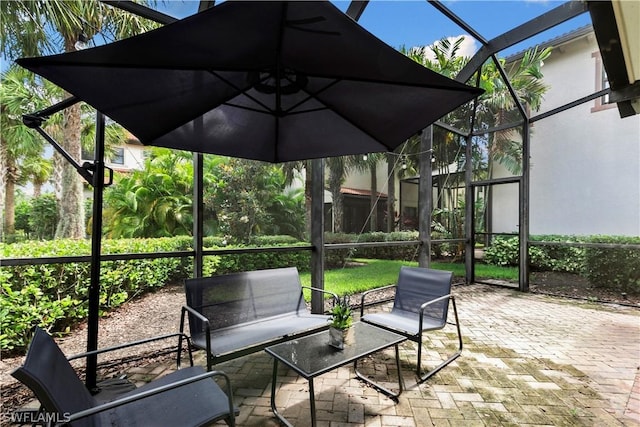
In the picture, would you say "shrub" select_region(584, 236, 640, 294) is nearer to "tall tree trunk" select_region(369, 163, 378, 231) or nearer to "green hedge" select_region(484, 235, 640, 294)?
"green hedge" select_region(484, 235, 640, 294)

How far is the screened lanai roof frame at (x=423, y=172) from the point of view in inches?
91.0

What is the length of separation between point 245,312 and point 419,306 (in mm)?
1958

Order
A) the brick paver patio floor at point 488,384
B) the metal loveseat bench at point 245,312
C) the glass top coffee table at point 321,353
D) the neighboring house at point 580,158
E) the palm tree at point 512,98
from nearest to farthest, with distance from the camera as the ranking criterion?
the glass top coffee table at point 321,353 → the brick paver patio floor at point 488,384 → the metal loveseat bench at point 245,312 → the neighboring house at point 580,158 → the palm tree at point 512,98

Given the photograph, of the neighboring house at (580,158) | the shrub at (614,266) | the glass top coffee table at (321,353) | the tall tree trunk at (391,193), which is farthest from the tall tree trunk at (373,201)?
the shrub at (614,266)

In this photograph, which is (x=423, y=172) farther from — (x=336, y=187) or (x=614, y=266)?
(x=614, y=266)

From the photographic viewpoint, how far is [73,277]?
124 inches

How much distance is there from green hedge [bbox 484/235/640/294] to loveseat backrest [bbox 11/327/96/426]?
735 centimetres

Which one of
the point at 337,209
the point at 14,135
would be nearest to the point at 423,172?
the point at 337,209

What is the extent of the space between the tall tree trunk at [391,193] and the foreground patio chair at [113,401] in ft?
15.0

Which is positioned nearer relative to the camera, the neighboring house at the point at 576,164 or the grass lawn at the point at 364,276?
the grass lawn at the point at 364,276

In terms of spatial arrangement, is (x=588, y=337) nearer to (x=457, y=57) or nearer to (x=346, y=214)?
(x=346, y=214)

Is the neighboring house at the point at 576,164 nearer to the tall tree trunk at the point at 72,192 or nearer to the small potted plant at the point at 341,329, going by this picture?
the small potted plant at the point at 341,329

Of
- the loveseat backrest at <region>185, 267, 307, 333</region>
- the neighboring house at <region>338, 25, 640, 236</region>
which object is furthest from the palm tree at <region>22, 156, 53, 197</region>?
the neighboring house at <region>338, 25, 640, 236</region>

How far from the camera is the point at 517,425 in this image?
2166 mm
